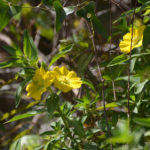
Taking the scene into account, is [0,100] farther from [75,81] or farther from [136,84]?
[136,84]

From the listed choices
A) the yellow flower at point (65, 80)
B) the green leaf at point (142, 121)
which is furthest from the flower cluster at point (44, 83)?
the green leaf at point (142, 121)

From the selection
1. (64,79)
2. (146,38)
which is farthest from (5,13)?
(146,38)

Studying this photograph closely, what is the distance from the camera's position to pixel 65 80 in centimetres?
98

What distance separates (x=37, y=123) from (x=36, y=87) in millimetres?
946

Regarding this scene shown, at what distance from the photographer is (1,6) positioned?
80cm

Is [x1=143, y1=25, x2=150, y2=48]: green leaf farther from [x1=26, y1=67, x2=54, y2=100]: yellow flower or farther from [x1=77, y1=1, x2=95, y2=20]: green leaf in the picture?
[x1=26, y1=67, x2=54, y2=100]: yellow flower

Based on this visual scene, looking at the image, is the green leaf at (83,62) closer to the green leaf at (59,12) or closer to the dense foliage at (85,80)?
the dense foliage at (85,80)

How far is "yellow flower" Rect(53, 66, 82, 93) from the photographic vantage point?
0.90m

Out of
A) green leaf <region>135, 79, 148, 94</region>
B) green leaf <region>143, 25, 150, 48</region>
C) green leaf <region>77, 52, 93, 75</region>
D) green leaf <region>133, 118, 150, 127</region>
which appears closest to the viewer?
green leaf <region>133, 118, 150, 127</region>

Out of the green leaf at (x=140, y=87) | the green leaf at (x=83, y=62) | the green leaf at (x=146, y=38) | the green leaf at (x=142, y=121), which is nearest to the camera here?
the green leaf at (x=142, y=121)

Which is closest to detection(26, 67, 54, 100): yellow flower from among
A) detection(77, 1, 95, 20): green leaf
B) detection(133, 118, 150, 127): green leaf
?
detection(77, 1, 95, 20): green leaf

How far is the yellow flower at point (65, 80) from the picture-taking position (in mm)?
900

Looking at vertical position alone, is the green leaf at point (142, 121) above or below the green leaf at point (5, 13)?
below

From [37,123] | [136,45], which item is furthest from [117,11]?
[136,45]
